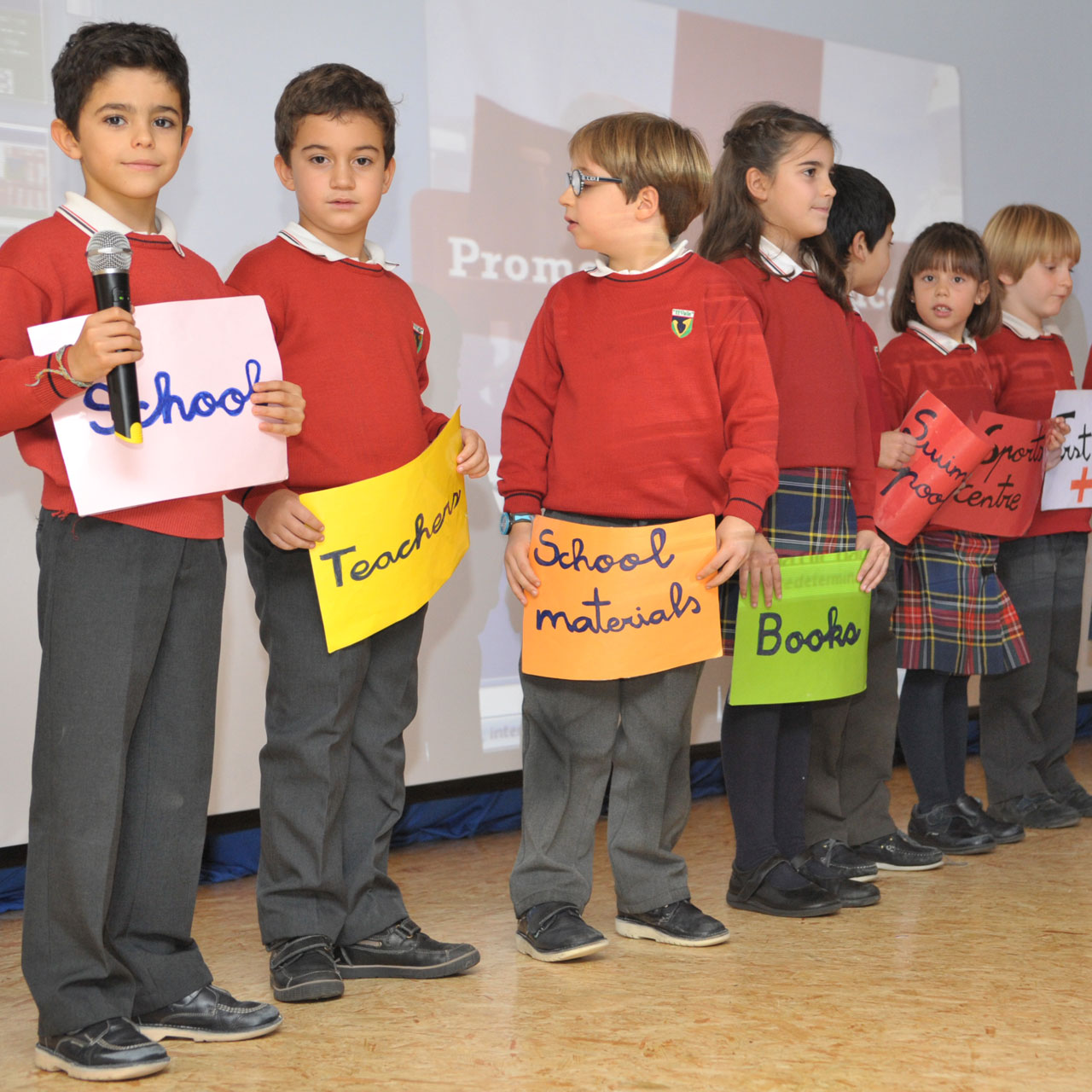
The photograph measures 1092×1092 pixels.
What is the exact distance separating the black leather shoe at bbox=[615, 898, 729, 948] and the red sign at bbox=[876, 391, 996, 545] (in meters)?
0.86

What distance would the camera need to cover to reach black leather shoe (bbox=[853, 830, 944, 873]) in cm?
244

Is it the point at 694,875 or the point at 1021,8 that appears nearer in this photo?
the point at 694,875

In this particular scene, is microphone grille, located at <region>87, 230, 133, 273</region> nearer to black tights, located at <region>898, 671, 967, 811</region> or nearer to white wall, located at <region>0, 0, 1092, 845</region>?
white wall, located at <region>0, 0, 1092, 845</region>

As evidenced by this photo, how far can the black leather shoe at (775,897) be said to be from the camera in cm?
212

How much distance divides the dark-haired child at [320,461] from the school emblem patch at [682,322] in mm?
409

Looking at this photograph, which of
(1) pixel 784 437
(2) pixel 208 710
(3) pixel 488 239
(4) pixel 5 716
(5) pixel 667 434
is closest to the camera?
(2) pixel 208 710

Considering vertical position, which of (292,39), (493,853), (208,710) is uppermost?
(292,39)

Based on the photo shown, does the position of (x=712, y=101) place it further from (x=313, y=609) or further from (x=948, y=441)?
(x=313, y=609)

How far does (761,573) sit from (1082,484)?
123cm

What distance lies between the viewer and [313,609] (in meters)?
1.79

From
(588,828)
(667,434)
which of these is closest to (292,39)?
(667,434)

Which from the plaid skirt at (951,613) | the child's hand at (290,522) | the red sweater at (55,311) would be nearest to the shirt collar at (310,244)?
the red sweater at (55,311)

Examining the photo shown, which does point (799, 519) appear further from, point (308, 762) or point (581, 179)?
point (308, 762)

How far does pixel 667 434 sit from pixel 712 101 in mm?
1618
